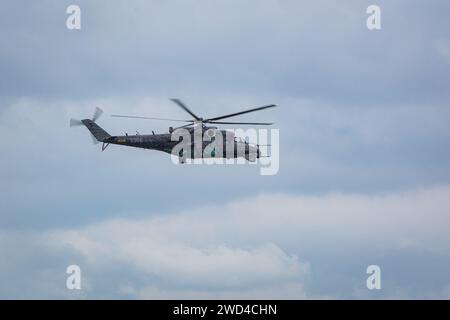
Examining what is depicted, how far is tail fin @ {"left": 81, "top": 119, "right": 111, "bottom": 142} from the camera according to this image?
117m

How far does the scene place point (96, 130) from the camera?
4685 inches

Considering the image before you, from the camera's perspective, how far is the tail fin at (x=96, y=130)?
117 meters

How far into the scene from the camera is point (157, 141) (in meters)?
110
